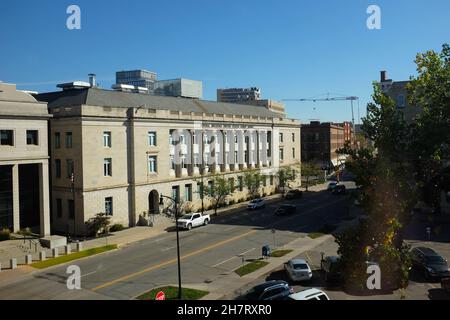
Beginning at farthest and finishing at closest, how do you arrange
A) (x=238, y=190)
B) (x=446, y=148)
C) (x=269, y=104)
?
(x=269, y=104), (x=238, y=190), (x=446, y=148)

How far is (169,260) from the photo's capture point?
Result: 32750 mm

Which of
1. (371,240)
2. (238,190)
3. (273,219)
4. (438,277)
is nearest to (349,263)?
(371,240)

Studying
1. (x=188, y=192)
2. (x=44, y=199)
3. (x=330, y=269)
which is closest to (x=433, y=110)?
(x=330, y=269)

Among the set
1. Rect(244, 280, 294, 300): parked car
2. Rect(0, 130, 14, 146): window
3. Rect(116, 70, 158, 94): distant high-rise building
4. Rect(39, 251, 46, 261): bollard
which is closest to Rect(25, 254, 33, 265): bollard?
Rect(39, 251, 46, 261): bollard

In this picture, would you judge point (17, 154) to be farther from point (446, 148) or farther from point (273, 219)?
point (446, 148)

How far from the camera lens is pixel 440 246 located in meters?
34.3

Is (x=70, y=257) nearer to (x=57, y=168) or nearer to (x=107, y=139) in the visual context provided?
(x=57, y=168)

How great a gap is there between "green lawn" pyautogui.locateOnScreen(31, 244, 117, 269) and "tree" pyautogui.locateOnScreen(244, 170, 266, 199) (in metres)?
29.1

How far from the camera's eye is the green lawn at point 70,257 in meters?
32.5

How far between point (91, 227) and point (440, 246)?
106 feet

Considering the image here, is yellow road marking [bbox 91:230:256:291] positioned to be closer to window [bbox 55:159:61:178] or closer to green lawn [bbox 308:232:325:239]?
green lawn [bbox 308:232:325:239]

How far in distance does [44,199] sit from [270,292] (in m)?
27.6

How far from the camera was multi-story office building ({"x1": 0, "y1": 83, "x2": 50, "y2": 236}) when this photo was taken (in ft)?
126

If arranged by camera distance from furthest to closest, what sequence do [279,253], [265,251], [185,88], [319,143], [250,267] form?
1. [319,143]
2. [185,88]
3. [279,253]
4. [265,251]
5. [250,267]
